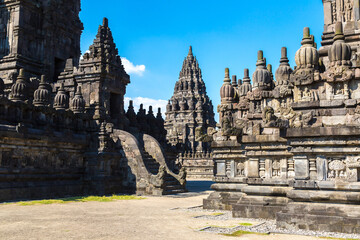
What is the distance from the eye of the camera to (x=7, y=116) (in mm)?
19234

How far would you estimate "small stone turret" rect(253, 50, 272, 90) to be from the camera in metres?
15.1

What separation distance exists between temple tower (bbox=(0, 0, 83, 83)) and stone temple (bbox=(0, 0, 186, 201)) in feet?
0.27

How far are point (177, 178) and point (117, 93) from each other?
856 cm

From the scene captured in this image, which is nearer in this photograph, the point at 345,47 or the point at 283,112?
the point at 345,47

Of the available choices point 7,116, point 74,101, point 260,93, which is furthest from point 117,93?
point 260,93

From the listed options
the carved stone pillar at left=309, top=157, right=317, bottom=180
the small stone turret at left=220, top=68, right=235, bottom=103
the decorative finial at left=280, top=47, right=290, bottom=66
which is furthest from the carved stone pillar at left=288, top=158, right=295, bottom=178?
the small stone turret at left=220, top=68, right=235, bottom=103

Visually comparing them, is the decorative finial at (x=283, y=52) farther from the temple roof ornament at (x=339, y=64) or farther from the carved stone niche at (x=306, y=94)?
the temple roof ornament at (x=339, y=64)

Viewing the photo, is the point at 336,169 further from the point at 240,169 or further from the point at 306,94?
the point at 240,169

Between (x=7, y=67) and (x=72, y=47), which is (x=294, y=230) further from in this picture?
(x=72, y=47)

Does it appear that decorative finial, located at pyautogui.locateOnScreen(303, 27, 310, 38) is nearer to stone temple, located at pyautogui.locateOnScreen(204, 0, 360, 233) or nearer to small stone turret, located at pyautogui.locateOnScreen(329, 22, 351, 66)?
stone temple, located at pyautogui.locateOnScreen(204, 0, 360, 233)

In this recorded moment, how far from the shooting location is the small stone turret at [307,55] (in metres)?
11.2

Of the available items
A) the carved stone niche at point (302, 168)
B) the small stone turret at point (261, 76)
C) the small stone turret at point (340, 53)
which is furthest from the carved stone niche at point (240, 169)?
the small stone turret at point (340, 53)

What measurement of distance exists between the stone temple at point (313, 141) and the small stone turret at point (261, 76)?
51 centimetres

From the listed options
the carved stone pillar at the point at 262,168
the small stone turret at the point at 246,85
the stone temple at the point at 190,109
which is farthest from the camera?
the stone temple at the point at 190,109
